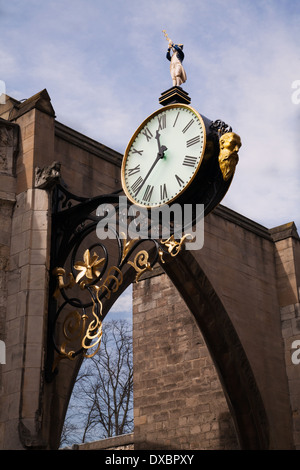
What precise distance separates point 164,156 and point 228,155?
29.1 inches

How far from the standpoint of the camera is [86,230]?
296 inches

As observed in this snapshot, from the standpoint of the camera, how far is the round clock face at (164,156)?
22.2 ft

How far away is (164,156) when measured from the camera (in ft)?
23.1

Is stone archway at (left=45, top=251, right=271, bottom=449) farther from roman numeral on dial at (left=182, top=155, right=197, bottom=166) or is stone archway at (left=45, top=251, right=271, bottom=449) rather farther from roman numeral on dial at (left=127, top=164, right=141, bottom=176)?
roman numeral on dial at (left=182, top=155, right=197, bottom=166)

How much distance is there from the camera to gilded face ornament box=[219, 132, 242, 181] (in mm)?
6516

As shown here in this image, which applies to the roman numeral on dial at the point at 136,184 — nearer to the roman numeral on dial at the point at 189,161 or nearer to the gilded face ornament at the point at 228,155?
the roman numeral on dial at the point at 189,161

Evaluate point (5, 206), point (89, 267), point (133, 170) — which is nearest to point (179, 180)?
point (133, 170)

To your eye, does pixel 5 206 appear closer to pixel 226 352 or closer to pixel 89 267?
pixel 89 267

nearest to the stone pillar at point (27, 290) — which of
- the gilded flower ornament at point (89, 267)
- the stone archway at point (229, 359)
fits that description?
the gilded flower ornament at point (89, 267)

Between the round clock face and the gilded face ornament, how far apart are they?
185 mm

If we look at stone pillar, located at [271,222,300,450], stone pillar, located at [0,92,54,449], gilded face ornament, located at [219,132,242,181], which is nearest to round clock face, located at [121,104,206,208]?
gilded face ornament, located at [219,132,242,181]

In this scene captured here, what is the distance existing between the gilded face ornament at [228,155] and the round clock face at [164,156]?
19cm

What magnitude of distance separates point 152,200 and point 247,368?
622 cm

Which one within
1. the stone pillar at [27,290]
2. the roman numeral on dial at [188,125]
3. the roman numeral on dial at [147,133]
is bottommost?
the stone pillar at [27,290]
